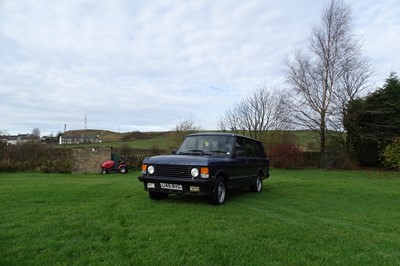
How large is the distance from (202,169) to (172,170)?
80 centimetres

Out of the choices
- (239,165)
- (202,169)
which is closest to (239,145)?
(239,165)

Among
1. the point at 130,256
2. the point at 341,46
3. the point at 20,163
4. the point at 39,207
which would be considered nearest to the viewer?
the point at 130,256

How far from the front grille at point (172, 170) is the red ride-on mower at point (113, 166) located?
16.0 m

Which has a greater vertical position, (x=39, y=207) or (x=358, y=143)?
(x=358, y=143)

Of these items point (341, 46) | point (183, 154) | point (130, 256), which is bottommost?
point (130, 256)

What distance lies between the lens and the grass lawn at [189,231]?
4648mm

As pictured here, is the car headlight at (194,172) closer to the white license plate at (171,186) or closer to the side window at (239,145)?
the white license plate at (171,186)

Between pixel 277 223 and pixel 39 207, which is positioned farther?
pixel 39 207

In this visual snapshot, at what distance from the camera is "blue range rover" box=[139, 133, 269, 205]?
8.41 m

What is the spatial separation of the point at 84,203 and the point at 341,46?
27.8 m

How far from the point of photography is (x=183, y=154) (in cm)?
960

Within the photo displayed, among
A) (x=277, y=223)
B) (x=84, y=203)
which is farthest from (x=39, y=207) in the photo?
(x=277, y=223)

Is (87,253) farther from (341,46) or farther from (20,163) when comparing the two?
(341,46)

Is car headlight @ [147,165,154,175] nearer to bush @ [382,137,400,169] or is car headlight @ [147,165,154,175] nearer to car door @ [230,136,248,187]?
car door @ [230,136,248,187]
